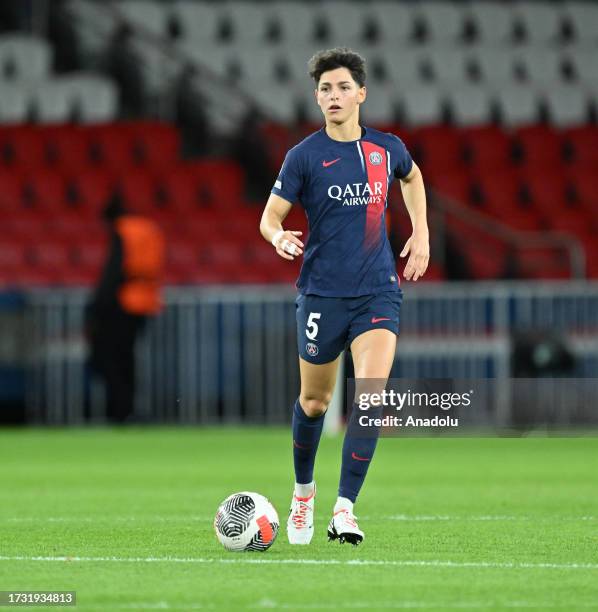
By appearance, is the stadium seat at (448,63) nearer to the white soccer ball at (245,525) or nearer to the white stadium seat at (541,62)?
the white stadium seat at (541,62)

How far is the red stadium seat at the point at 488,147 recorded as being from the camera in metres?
23.0

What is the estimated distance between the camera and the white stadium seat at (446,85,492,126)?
24.2 meters

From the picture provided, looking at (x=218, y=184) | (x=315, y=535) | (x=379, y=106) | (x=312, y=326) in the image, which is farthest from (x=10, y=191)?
(x=312, y=326)

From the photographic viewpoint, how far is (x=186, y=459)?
14008 millimetres

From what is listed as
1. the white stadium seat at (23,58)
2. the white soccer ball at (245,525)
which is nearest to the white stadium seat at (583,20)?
the white stadium seat at (23,58)

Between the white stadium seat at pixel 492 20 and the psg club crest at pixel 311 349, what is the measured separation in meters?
18.6

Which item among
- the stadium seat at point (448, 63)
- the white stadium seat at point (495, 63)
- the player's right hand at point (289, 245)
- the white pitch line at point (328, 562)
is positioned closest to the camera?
the white pitch line at point (328, 562)

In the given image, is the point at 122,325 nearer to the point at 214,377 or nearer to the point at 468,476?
the point at 214,377

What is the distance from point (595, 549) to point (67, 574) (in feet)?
7.58

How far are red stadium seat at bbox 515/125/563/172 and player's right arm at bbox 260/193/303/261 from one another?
631 inches

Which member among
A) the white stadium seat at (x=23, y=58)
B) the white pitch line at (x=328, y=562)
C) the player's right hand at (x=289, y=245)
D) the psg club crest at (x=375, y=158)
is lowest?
the white pitch line at (x=328, y=562)

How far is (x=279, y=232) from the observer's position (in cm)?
727

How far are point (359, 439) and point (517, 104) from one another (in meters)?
17.7

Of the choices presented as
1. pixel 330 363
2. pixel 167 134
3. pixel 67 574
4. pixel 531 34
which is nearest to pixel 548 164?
pixel 531 34
